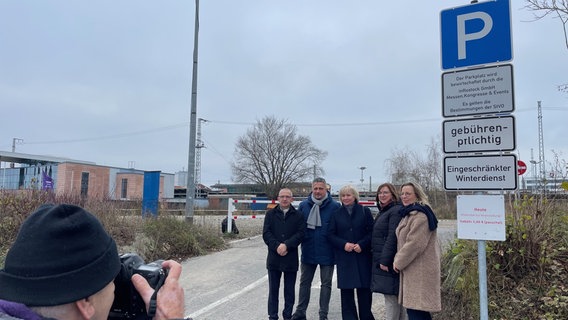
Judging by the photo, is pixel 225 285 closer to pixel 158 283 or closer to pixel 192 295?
pixel 192 295

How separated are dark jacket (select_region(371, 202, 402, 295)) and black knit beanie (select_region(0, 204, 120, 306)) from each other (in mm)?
3989

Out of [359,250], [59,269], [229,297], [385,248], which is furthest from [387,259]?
[59,269]

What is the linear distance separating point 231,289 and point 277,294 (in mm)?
1999

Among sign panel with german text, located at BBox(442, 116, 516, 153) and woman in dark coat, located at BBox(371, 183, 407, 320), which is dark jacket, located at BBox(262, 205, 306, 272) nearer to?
woman in dark coat, located at BBox(371, 183, 407, 320)

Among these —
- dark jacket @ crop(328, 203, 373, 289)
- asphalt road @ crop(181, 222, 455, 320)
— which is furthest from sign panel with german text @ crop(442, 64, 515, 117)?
asphalt road @ crop(181, 222, 455, 320)

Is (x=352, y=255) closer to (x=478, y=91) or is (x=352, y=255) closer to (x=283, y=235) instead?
(x=283, y=235)

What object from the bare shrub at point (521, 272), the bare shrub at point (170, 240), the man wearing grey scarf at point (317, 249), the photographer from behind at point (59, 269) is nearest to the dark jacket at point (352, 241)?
the man wearing grey scarf at point (317, 249)

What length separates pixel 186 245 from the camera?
1010 centimetres

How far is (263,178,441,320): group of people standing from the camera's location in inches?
177

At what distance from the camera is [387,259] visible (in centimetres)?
478

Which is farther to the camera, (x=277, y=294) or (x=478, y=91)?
(x=277, y=294)

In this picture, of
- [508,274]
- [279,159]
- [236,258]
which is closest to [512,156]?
[508,274]

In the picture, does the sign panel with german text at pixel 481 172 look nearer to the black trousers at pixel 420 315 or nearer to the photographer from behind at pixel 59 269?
the black trousers at pixel 420 315

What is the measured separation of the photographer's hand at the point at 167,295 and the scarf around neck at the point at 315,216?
450 cm
